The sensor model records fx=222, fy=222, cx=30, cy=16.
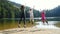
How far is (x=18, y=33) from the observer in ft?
32.9

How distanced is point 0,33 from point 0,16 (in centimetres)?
3391

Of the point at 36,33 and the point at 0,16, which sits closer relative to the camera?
the point at 36,33

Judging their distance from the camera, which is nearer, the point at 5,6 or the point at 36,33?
the point at 36,33

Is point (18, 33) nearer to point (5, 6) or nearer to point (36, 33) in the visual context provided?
point (36, 33)

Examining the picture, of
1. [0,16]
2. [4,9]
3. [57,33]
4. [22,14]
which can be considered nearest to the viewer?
[57,33]

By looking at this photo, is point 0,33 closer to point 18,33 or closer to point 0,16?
point 18,33

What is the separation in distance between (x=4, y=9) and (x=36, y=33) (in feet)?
123

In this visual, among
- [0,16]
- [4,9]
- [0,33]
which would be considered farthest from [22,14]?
[4,9]

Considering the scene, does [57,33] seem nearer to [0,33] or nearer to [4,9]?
[0,33]

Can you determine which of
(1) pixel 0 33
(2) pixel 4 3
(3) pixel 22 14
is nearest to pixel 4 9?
(2) pixel 4 3

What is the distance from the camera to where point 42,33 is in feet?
32.9

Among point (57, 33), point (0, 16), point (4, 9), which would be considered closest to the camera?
point (57, 33)

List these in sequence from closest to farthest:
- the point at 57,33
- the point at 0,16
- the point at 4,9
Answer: the point at 57,33
the point at 0,16
the point at 4,9

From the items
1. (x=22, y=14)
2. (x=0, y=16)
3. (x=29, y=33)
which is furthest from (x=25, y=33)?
(x=0, y=16)
